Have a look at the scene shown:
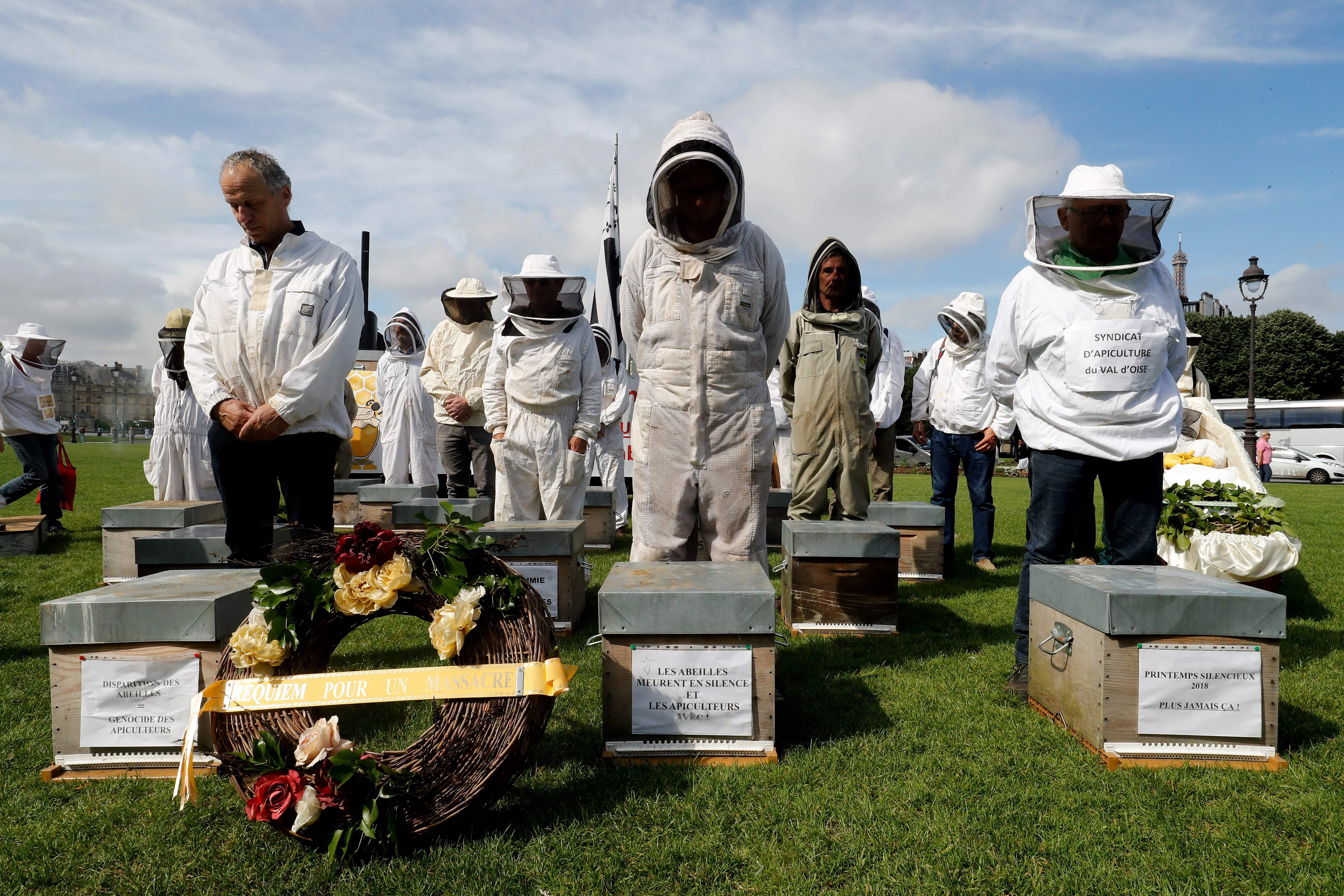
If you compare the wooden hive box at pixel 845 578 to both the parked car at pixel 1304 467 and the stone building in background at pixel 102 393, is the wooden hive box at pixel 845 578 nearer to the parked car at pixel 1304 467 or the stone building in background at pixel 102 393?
the stone building in background at pixel 102 393

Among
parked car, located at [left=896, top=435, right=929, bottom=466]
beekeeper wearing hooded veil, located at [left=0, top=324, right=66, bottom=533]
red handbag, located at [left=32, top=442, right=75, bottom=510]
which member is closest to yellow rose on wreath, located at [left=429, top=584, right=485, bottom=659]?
beekeeper wearing hooded veil, located at [left=0, top=324, right=66, bottom=533]

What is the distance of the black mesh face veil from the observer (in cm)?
581

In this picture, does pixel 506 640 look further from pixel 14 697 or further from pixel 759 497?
pixel 14 697

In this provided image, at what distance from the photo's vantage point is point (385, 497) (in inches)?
310

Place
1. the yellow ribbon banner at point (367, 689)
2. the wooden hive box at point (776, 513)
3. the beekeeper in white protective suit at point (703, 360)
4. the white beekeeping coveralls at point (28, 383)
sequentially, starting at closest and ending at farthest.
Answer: the yellow ribbon banner at point (367, 689) < the beekeeper in white protective suit at point (703, 360) < the wooden hive box at point (776, 513) < the white beekeeping coveralls at point (28, 383)

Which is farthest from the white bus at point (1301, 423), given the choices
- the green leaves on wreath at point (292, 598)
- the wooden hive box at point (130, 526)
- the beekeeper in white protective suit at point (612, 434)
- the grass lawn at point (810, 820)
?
the green leaves on wreath at point (292, 598)

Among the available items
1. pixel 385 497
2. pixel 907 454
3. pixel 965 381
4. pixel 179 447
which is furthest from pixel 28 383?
pixel 907 454

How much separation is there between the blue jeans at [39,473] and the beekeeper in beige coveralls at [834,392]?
8788mm

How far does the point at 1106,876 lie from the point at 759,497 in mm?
1991

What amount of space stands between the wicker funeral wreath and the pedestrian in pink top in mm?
30263

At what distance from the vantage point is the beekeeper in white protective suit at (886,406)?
7.71 m

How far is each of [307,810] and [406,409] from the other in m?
8.66

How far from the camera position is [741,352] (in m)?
3.72

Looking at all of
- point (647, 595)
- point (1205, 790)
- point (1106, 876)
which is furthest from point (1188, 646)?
point (647, 595)
